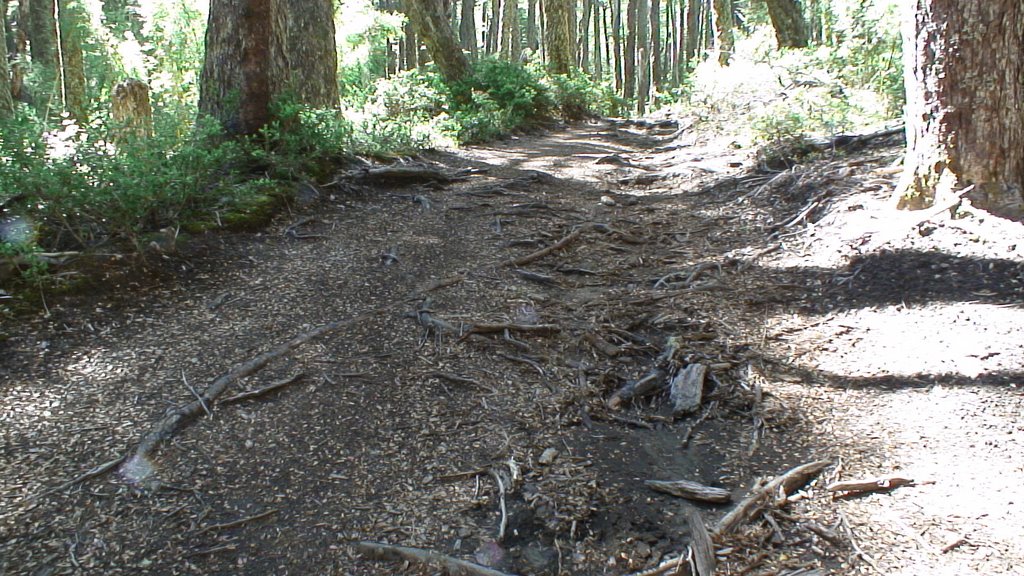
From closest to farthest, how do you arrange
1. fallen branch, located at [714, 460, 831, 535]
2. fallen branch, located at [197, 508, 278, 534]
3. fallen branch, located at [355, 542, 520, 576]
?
fallen branch, located at [355, 542, 520, 576] → fallen branch, located at [197, 508, 278, 534] → fallen branch, located at [714, 460, 831, 535]

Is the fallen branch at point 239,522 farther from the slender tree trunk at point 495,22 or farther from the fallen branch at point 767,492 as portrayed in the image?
the slender tree trunk at point 495,22

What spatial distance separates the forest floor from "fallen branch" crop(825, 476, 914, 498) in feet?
0.13

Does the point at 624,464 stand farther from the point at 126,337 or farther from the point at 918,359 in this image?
the point at 126,337

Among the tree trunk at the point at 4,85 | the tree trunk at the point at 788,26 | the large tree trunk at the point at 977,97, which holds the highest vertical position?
the tree trunk at the point at 788,26

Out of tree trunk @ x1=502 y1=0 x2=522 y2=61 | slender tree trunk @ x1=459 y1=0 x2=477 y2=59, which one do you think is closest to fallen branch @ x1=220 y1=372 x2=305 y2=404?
tree trunk @ x1=502 y1=0 x2=522 y2=61

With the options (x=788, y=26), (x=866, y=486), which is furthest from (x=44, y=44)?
(x=866, y=486)

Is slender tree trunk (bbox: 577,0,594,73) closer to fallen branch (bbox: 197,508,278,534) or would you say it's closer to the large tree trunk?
the large tree trunk

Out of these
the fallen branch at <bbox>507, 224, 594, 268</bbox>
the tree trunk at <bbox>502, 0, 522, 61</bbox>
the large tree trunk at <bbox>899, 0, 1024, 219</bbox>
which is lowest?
the fallen branch at <bbox>507, 224, 594, 268</bbox>

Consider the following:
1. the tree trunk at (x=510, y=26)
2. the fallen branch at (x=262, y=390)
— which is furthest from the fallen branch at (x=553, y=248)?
the tree trunk at (x=510, y=26)

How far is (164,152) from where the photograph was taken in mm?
5133

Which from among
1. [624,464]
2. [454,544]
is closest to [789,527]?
[624,464]

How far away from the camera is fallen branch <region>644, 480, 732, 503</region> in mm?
2912

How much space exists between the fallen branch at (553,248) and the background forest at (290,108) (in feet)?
7.11

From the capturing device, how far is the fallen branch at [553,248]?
5734 millimetres
